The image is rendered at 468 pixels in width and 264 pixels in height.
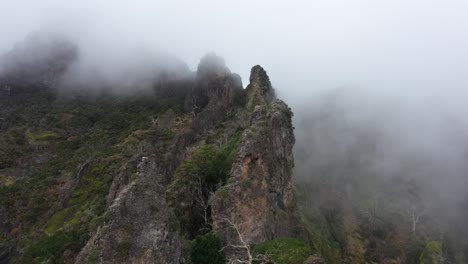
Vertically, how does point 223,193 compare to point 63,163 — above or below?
above

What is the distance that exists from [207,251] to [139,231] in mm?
6669

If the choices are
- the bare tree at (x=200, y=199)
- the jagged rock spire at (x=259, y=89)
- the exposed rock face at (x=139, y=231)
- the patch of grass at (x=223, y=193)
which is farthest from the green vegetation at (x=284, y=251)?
the jagged rock spire at (x=259, y=89)

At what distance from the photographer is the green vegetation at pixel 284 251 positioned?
86.2 ft

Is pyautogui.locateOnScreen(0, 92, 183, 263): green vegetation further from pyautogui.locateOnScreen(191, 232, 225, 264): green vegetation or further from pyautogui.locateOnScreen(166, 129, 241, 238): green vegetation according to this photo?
pyautogui.locateOnScreen(191, 232, 225, 264): green vegetation

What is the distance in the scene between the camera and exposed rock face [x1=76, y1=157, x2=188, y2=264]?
63.6 feet

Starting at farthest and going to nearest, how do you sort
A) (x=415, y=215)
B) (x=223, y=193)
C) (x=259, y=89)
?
(x=415, y=215) < (x=259, y=89) < (x=223, y=193)

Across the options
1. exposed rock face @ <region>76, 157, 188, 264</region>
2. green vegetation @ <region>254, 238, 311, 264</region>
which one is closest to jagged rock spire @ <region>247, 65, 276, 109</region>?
green vegetation @ <region>254, 238, 311, 264</region>

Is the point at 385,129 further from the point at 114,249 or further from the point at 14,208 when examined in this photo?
the point at 114,249

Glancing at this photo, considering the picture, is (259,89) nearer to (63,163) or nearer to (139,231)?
(63,163)

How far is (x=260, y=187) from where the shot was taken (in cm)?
3438

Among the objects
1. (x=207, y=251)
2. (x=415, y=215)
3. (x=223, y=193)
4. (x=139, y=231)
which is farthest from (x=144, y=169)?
(x=415, y=215)

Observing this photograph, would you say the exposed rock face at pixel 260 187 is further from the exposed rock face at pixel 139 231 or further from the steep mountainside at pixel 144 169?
the exposed rock face at pixel 139 231

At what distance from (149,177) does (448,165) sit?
16294 cm

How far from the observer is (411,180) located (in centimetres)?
13838
